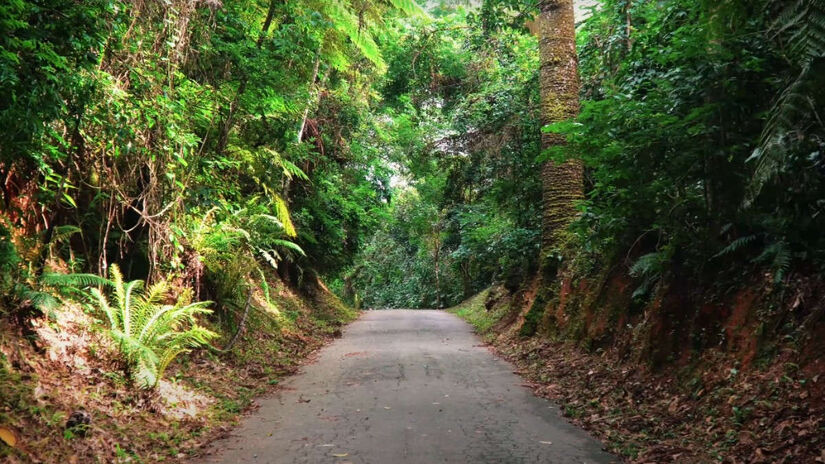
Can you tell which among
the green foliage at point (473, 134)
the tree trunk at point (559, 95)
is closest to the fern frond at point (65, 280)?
the green foliage at point (473, 134)

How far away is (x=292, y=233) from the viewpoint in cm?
1209

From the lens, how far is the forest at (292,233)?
4738mm

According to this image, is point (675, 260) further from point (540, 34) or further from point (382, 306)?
point (382, 306)

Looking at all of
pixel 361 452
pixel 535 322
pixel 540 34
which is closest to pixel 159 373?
pixel 361 452

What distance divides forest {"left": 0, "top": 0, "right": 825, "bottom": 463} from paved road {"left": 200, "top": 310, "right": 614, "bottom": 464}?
425mm

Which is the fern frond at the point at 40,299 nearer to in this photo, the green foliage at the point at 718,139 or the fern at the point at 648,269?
the green foliage at the point at 718,139

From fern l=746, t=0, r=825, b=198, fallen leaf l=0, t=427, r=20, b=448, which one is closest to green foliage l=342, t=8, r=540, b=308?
fern l=746, t=0, r=825, b=198

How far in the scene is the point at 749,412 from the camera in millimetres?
4879

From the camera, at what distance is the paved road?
5117mm

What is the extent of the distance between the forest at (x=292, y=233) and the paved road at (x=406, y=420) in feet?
1.40

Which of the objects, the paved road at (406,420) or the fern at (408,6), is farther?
the fern at (408,6)

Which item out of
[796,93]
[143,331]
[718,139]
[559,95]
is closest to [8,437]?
[143,331]

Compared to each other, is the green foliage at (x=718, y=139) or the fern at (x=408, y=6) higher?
the fern at (x=408, y=6)

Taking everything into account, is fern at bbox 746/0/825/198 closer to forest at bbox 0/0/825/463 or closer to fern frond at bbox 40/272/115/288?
forest at bbox 0/0/825/463
